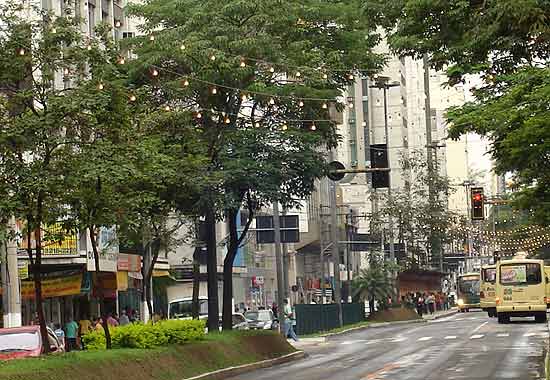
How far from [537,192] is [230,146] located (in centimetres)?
899

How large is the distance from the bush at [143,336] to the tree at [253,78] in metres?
4.59

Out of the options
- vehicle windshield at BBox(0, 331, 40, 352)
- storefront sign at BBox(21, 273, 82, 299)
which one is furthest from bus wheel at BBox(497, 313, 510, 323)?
vehicle windshield at BBox(0, 331, 40, 352)

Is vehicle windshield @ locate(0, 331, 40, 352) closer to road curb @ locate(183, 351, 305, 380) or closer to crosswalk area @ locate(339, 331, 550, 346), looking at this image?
road curb @ locate(183, 351, 305, 380)

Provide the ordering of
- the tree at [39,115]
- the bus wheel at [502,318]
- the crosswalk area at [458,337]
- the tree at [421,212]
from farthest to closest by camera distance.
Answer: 1. the tree at [421,212]
2. the bus wheel at [502,318]
3. the crosswalk area at [458,337]
4. the tree at [39,115]

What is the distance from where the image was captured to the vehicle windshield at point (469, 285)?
89750mm

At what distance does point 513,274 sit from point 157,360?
3607cm

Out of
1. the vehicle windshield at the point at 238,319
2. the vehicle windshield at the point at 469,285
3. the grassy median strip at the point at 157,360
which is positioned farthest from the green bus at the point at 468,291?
the grassy median strip at the point at 157,360

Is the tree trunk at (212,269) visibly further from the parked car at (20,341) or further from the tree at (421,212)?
the tree at (421,212)

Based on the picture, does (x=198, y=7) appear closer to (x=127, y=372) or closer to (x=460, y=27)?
(x=127, y=372)

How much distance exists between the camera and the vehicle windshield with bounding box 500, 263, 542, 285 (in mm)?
59500

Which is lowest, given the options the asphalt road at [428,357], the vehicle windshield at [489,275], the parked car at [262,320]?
the asphalt road at [428,357]

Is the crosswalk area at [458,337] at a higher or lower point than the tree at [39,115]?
lower

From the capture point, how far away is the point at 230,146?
3422 centimetres

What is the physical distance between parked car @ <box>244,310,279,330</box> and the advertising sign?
1224 cm
